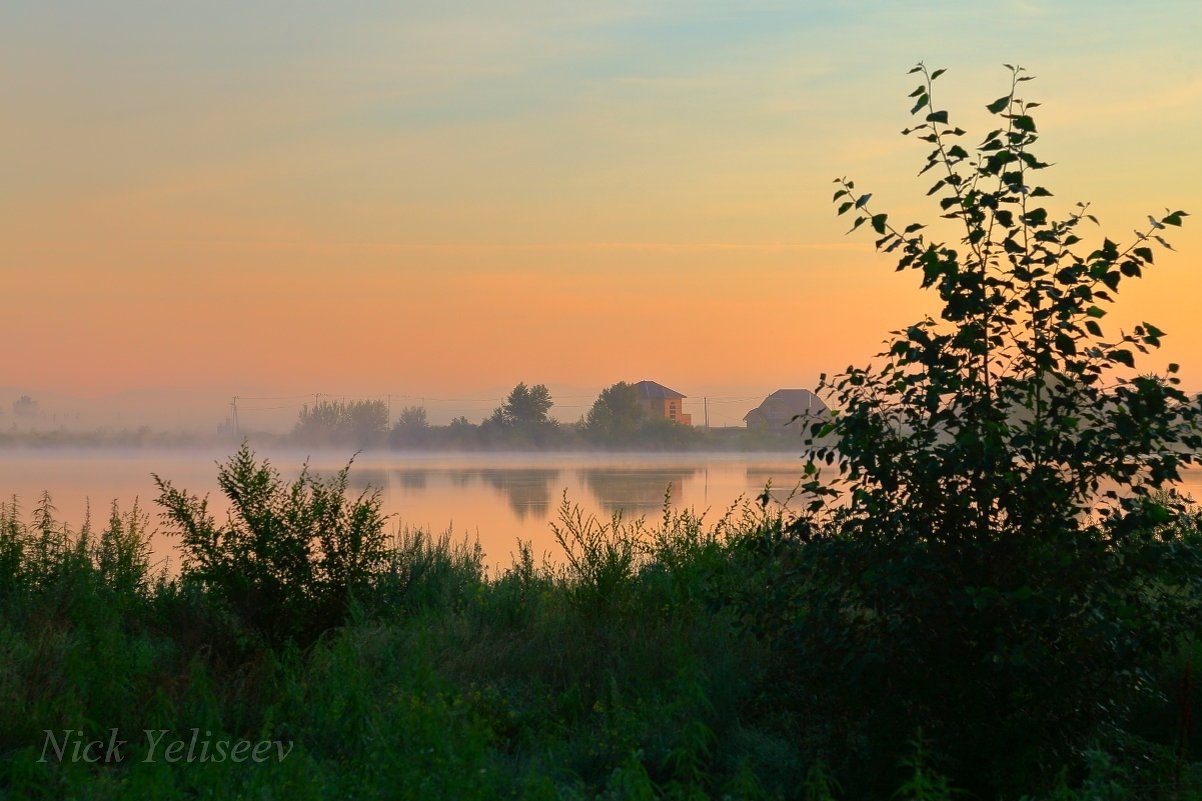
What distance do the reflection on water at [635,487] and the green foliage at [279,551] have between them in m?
8.67

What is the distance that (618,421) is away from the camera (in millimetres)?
72875

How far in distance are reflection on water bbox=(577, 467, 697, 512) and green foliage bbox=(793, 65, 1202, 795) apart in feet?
38.6

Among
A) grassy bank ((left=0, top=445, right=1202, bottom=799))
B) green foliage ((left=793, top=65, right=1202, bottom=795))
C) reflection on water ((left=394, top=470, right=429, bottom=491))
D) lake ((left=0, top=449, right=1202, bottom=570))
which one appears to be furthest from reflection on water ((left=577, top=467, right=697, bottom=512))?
green foliage ((left=793, top=65, right=1202, bottom=795))

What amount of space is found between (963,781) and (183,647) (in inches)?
226

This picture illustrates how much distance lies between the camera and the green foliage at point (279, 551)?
844 cm

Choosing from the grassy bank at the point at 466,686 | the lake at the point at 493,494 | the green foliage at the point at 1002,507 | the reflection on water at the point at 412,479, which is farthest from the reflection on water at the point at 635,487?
the green foliage at the point at 1002,507

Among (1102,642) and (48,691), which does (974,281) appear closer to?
(1102,642)

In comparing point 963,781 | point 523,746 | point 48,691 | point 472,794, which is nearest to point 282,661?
point 48,691

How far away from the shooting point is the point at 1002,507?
5.26m

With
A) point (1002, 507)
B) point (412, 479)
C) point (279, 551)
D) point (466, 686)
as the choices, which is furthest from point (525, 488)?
point (1002, 507)

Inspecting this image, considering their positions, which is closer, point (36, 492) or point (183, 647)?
point (183, 647)

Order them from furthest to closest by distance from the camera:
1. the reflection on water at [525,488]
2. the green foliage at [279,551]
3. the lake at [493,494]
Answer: the reflection on water at [525,488]
the lake at [493,494]
the green foliage at [279,551]

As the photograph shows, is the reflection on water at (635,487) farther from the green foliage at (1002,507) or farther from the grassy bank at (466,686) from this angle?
the green foliage at (1002,507)

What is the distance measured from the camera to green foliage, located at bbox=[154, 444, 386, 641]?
844 cm
